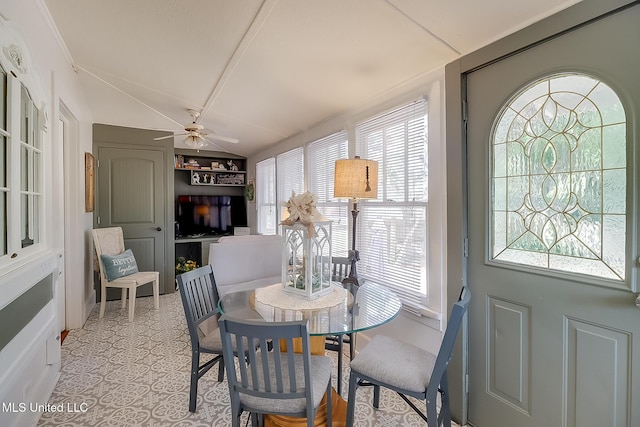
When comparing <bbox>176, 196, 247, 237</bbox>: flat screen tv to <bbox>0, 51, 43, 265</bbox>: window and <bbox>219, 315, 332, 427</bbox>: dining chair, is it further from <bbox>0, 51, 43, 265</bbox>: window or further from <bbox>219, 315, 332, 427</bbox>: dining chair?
<bbox>219, 315, 332, 427</bbox>: dining chair

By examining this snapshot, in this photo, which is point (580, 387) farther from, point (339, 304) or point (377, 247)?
point (377, 247)

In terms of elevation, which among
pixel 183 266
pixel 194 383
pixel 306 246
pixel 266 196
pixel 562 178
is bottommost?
pixel 194 383

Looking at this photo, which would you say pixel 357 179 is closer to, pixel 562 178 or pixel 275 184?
pixel 562 178

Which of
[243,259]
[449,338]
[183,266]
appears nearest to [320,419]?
[449,338]

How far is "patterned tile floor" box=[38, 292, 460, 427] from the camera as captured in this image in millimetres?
1797

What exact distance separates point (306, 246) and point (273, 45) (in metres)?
1.43

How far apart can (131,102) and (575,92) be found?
13.7 feet

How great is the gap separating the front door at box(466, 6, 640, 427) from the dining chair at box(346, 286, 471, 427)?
13.4 inches

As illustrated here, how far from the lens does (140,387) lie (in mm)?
2115

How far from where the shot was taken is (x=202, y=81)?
110 inches

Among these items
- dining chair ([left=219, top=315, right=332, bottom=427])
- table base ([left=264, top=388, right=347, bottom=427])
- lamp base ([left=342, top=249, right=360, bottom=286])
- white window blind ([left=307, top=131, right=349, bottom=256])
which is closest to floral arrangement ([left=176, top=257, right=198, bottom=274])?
white window blind ([left=307, top=131, right=349, bottom=256])

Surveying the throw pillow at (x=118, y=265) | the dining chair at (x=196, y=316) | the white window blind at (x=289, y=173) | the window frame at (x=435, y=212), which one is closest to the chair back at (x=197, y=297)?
Result: the dining chair at (x=196, y=316)

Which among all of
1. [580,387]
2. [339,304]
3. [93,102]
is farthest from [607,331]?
[93,102]

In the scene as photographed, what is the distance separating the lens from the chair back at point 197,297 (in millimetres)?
1805
